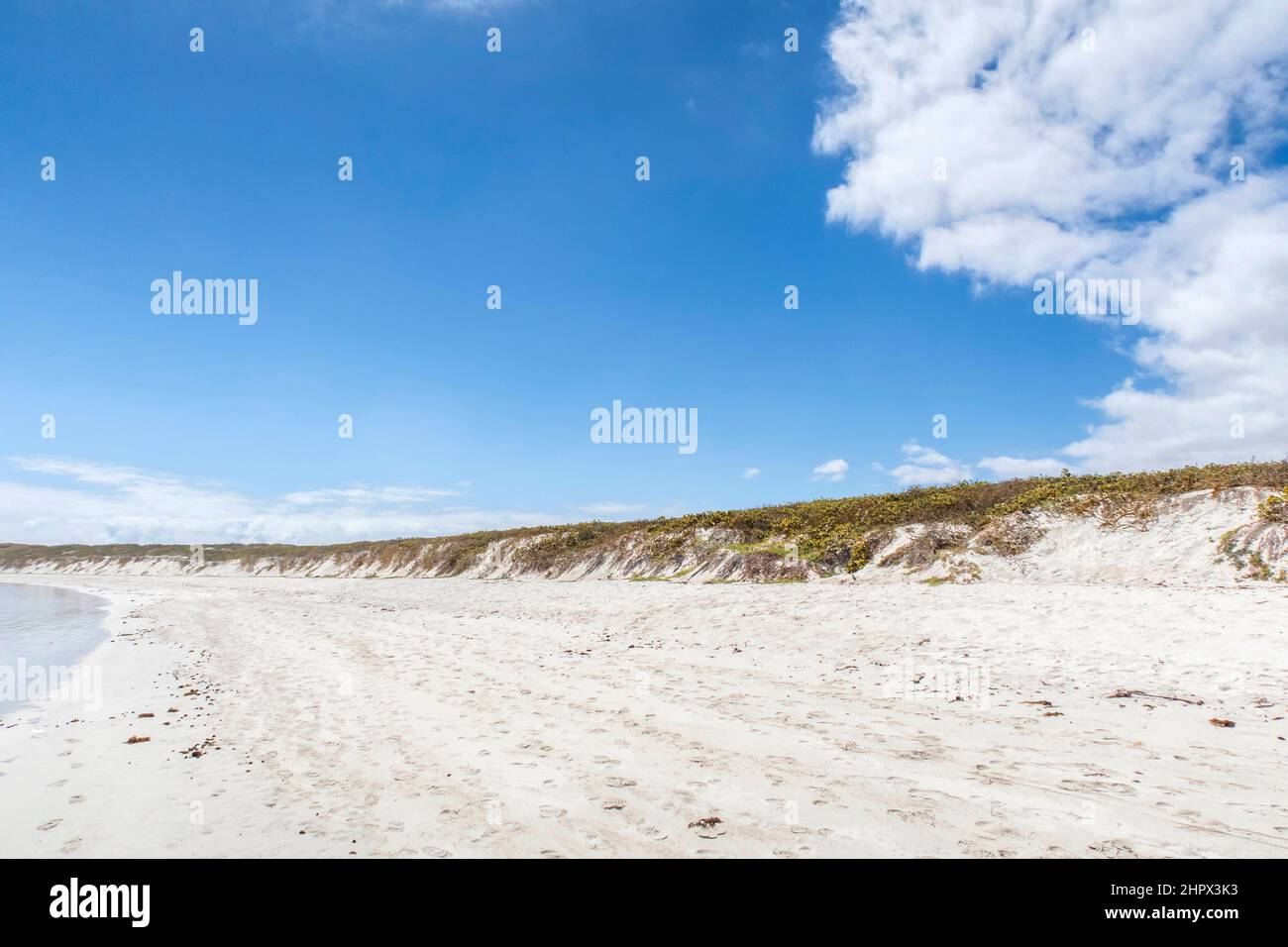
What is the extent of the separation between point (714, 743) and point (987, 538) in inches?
845

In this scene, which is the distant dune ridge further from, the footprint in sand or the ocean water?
the ocean water

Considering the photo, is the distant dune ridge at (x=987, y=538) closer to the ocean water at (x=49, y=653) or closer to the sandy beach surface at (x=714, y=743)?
the sandy beach surface at (x=714, y=743)

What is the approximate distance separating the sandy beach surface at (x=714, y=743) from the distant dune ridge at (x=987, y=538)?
4542mm

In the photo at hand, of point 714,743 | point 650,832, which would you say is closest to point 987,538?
point 714,743

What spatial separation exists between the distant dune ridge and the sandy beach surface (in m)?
4.54

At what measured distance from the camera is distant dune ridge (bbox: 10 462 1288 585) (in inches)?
803

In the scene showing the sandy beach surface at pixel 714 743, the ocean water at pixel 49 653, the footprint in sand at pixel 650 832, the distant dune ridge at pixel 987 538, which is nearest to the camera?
the footprint in sand at pixel 650 832

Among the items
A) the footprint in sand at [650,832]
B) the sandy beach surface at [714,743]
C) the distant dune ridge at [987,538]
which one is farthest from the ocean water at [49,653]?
the distant dune ridge at [987,538]

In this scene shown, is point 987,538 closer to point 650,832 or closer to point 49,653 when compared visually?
point 650,832

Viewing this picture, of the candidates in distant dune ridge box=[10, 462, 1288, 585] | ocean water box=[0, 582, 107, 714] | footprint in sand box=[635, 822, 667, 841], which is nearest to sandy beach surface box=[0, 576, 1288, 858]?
footprint in sand box=[635, 822, 667, 841]

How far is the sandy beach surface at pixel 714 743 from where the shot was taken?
5.55 m
